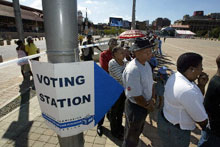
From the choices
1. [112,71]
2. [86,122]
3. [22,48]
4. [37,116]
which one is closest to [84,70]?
[86,122]

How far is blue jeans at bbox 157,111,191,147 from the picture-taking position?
1808 mm

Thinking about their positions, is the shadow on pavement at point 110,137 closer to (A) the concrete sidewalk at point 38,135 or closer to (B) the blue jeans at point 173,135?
(A) the concrete sidewalk at point 38,135

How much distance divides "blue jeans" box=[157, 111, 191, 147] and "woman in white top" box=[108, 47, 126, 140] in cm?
123

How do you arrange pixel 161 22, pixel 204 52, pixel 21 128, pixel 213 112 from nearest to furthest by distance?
1. pixel 213 112
2. pixel 21 128
3. pixel 204 52
4. pixel 161 22

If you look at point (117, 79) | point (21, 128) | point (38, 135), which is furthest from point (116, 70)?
point (21, 128)

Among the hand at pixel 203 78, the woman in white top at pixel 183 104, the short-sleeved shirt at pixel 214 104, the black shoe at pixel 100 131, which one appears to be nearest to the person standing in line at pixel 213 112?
the short-sleeved shirt at pixel 214 104

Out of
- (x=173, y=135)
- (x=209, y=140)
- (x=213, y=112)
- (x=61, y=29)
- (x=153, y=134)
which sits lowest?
(x=153, y=134)

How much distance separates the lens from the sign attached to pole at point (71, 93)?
3.57 ft

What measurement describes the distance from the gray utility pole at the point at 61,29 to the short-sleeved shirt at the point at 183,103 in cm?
114

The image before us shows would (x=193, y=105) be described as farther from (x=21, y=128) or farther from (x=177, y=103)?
(x=21, y=128)

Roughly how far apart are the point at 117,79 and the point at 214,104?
5.30 ft

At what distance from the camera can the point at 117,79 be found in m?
3.01

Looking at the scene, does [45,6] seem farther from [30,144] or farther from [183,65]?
[30,144]

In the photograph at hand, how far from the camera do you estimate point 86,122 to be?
4.21 feet
